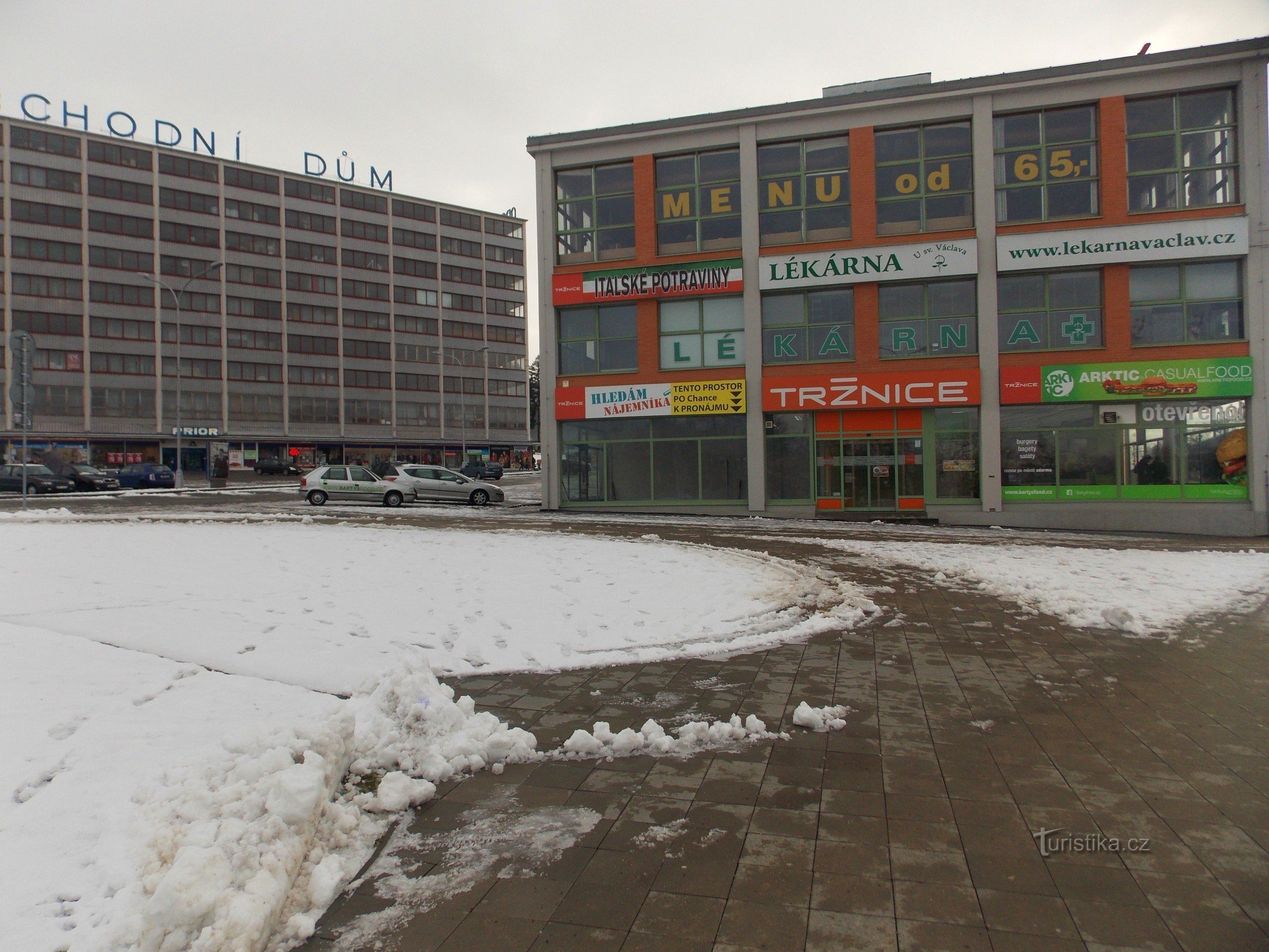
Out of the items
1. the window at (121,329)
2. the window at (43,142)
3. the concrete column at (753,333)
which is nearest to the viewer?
the concrete column at (753,333)

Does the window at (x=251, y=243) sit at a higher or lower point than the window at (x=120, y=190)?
lower

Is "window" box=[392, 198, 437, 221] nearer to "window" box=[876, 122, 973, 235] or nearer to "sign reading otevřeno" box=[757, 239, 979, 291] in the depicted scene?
"sign reading otevřeno" box=[757, 239, 979, 291]

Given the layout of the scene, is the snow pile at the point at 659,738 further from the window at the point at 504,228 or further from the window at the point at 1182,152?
the window at the point at 504,228

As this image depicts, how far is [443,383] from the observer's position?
86438 millimetres

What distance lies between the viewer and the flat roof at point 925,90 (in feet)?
66.3

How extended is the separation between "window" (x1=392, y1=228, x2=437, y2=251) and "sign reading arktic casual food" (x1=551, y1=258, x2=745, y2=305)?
6589cm

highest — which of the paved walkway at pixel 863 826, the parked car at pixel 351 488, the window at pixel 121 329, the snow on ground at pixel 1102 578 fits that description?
the window at pixel 121 329

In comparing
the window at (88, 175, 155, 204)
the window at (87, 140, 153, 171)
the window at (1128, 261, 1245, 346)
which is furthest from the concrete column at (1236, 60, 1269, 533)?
the window at (87, 140, 153, 171)

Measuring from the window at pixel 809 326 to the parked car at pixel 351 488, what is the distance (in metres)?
14.9

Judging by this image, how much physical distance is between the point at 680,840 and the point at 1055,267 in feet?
75.2

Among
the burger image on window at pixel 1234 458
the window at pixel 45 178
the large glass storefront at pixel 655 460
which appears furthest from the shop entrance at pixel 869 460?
the window at pixel 45 178

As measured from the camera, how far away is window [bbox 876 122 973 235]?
22.3 m

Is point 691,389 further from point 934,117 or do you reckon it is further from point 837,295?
point 934,117

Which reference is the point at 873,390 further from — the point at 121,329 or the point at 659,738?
the point at 121,329
